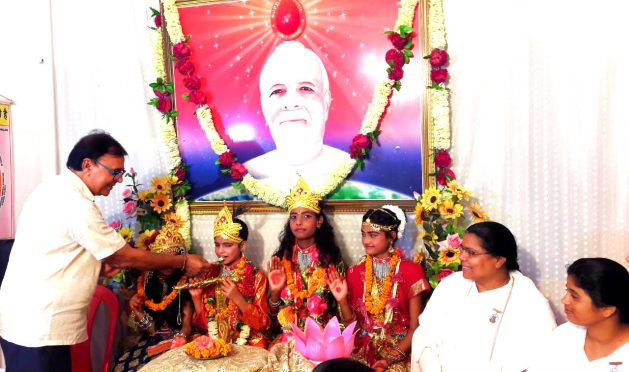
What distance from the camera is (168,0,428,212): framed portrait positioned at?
13.8 feet

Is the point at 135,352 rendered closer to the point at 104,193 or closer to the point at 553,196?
the point at 104,193

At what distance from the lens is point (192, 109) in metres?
4.79

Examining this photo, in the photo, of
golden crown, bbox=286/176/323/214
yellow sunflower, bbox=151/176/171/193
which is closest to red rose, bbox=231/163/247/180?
yellow sunflower, bbox=151/176/171/193

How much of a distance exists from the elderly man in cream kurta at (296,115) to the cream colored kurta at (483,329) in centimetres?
159

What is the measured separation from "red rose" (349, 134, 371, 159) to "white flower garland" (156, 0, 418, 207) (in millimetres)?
51

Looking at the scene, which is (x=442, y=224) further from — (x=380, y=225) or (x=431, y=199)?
(x=380, y=225)

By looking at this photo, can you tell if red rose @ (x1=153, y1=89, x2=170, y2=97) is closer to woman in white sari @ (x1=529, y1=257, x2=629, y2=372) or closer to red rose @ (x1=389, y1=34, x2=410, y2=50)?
red rose @ (x1=389, y1=34, x2=410, y2=50)

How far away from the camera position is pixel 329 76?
439cm

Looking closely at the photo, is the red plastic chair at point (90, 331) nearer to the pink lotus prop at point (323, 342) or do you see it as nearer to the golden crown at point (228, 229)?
the golden crown at point (228, 229)

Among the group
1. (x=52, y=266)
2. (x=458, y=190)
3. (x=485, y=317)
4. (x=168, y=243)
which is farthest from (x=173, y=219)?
(x=485, y=317)

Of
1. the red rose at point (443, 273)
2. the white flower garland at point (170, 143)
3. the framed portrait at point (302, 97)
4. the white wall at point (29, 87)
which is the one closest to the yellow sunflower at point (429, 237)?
the red rose at point (443, 273)

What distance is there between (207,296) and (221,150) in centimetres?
131

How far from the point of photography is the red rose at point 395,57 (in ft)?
13.5

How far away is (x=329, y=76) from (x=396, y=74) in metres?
0.56
